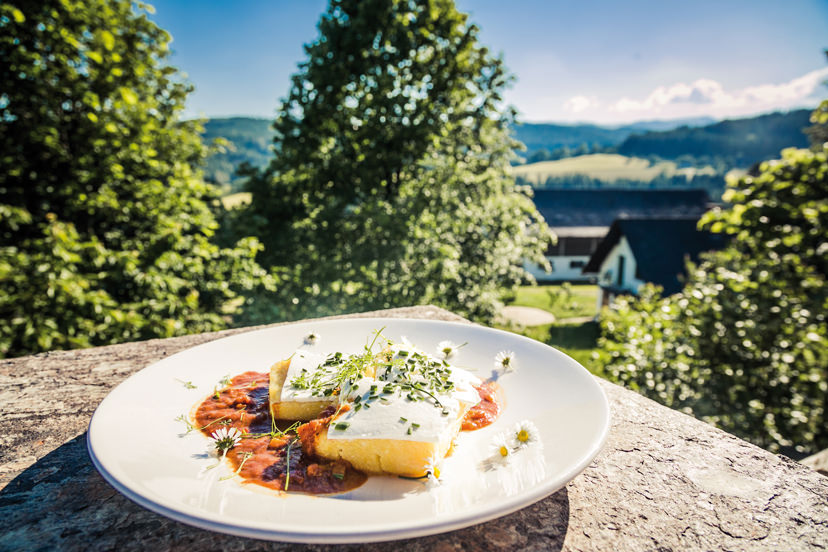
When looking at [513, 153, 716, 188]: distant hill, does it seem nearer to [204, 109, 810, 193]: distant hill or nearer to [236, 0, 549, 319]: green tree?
[204, 109, 810, 193]: distant hill

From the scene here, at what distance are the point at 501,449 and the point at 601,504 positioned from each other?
1.03ft

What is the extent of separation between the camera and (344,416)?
118 cm

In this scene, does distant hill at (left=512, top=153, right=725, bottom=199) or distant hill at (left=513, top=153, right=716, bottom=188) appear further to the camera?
distant hill at (left=513, top=153, right=716, bottom=188)

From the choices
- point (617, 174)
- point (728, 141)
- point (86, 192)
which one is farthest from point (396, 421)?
point (728, 141)

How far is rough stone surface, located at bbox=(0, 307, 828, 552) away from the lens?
996mm

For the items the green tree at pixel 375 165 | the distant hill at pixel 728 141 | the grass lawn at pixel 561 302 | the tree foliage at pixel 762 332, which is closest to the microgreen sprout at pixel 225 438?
the tree foliage at pixel 762 332

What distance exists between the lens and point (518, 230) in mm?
9867

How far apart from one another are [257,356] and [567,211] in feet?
159

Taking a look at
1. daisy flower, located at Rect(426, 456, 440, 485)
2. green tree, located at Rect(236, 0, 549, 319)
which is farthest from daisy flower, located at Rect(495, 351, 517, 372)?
green tree, located at Rect(236, 0, 549, 319)

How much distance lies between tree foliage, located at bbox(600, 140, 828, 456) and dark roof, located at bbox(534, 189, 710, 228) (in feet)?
136

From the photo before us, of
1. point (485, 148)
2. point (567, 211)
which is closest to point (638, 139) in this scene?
point (567, 211)

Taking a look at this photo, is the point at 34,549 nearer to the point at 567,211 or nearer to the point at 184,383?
the point at 184,383

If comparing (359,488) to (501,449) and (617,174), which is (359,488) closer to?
(501,449)

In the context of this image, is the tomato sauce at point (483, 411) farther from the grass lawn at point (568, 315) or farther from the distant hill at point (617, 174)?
the distant hill at point (617, 174)
